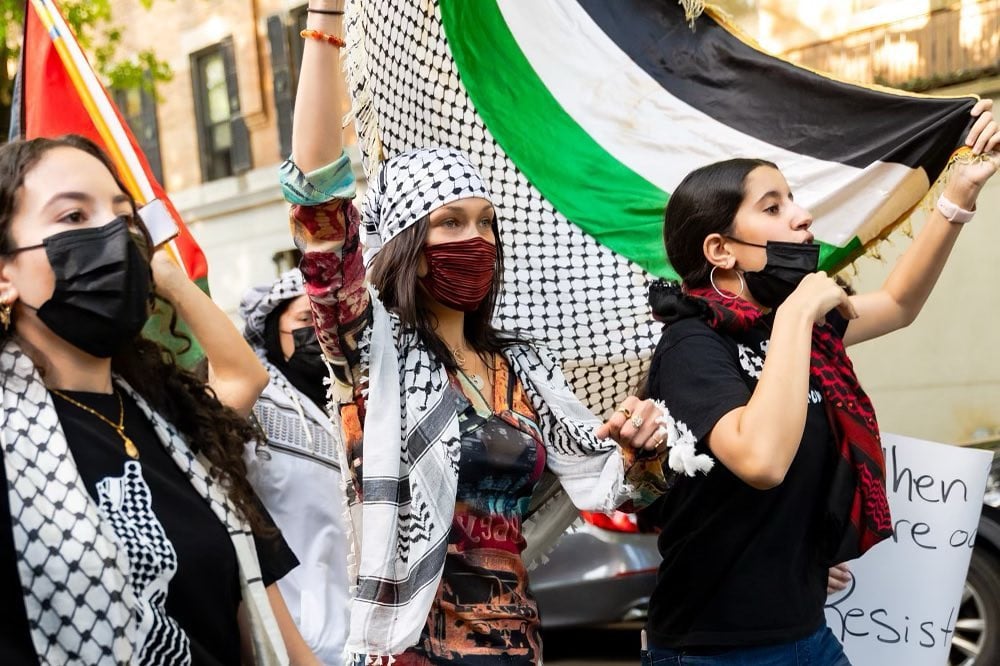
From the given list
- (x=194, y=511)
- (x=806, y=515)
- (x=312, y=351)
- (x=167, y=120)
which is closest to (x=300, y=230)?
(x=194, y=511)

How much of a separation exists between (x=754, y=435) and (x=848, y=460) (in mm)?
431

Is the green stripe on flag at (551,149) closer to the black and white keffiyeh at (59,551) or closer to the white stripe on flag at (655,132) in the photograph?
the white stripe on flag at (655,132)

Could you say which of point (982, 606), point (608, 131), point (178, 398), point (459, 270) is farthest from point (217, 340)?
point (982, 606)

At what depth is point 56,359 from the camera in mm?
2389

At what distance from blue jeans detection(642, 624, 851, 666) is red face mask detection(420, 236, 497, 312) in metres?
0.98

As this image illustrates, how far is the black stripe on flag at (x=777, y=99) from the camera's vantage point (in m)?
3.71

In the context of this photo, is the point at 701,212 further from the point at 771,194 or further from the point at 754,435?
the point at 754,435

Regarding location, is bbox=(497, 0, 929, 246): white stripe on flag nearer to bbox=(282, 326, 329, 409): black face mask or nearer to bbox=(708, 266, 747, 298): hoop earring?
bbox=(708, 266, 747, 298): hoop earring

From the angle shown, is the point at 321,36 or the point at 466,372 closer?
the point at 321,36

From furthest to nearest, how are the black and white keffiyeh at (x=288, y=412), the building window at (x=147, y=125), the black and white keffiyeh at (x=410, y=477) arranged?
the building window at (x=147, y=125), the black and white keffiyeh at (x=288, y=412), the black and white keffiyeh at (x=410, y=477)

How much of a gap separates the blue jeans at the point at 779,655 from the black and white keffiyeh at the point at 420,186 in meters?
1.19

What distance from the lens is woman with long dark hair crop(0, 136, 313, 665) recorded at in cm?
212

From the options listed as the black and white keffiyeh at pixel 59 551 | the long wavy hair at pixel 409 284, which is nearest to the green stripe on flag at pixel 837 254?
the long wavy hair at pixel 409 284

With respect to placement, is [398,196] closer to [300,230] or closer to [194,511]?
[300,230]
